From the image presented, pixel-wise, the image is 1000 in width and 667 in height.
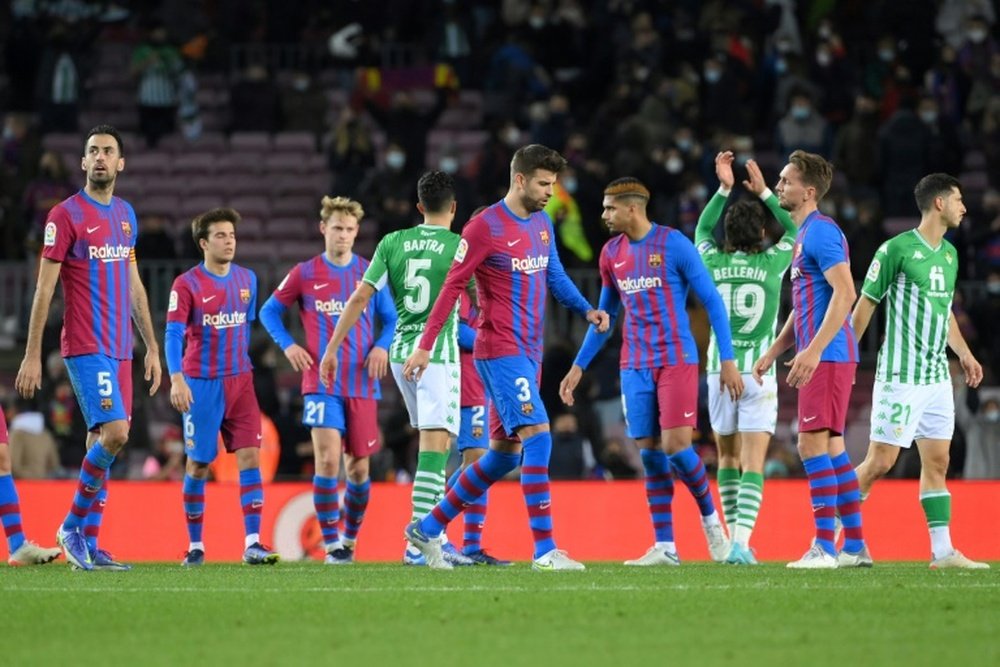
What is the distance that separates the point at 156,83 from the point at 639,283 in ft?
48.7

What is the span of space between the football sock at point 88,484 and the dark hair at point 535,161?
3199 mm

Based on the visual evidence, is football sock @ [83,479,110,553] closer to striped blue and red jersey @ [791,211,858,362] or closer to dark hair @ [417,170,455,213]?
dark hair @ [417,170,455,213]

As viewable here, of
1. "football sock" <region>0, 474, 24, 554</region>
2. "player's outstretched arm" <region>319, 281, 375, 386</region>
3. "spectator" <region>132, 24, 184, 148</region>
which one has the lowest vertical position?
"football sock" <region>0, 474, 24, 554</region>

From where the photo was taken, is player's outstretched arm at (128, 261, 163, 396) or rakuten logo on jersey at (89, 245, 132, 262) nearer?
rakuten logo on jersey at (89, 245, 132, 262)

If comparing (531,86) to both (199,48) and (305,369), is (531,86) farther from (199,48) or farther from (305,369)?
(305,369)

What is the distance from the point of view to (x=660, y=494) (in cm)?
1191

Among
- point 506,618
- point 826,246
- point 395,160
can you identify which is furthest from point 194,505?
point 395,160

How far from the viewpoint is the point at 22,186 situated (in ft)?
76.6

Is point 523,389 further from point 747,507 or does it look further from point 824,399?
point 747,507

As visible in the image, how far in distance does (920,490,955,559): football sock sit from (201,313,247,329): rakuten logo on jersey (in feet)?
16.3

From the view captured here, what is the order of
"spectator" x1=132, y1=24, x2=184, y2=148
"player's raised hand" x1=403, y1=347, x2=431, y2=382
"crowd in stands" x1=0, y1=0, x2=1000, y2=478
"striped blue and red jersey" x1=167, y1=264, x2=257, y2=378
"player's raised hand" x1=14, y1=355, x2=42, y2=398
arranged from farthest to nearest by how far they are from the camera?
"spectator" x1=132, y1=24, x2=184, y2=148 → "crowd in stands" x1=0, y1=0, x2=1000, y2=478 → "striped blue and red jersey" x1=167, y1=264, x2=257, y2=378 → "player's raised hand" x1=14, y1=355, x2=42, y2=398 → "player's raised hand" x1=403, y1=347, x2=431, y2=382

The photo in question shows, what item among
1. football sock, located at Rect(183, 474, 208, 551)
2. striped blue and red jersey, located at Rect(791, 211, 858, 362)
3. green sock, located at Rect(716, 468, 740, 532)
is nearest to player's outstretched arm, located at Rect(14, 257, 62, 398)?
football sock, located at Rect(183, 474, 208, 551)

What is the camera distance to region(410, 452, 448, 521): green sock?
1191 cm

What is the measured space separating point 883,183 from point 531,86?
5.13 meters
